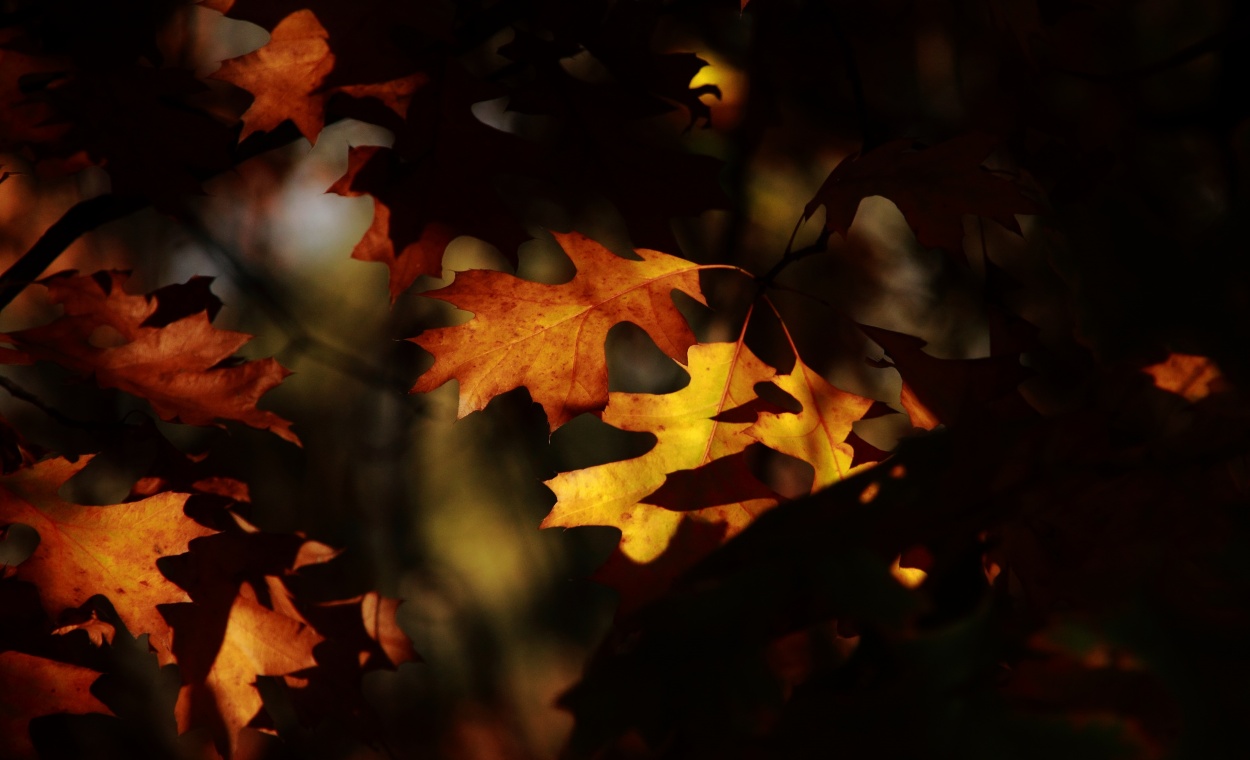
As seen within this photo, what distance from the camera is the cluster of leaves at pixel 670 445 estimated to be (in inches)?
14.1

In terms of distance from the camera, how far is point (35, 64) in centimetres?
82

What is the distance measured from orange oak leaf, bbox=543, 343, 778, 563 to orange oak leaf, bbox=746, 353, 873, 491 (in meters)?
0.02

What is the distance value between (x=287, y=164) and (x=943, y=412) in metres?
0.88

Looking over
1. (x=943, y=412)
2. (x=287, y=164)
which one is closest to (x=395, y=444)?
(x=287, y=164)

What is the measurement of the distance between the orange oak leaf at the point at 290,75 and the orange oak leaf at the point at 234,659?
494 millimetres

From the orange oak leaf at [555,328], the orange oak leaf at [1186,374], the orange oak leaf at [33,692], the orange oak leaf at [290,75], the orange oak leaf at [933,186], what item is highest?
the orange oak leaf at [290,75]

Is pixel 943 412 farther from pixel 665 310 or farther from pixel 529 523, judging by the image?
pixel 529 523

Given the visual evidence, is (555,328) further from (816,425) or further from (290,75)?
(290,75)

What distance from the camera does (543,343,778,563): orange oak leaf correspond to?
0.70m

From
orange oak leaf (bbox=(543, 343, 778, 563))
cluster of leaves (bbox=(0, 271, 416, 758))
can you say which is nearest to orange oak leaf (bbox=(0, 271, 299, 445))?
cluster of leaves (bbox=(0, 271, 416, 758))

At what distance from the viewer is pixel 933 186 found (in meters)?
0.66

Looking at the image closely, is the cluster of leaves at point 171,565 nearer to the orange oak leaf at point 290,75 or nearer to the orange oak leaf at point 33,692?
the orange oak leaf at point 33,692

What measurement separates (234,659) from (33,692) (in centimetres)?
Answer: 19

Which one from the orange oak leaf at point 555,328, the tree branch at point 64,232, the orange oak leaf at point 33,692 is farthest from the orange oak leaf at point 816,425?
the tree branch at point 64,232
